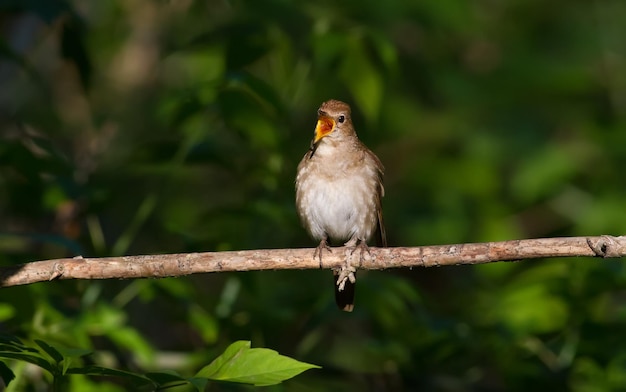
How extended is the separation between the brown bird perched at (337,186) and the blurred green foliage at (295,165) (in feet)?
0.65

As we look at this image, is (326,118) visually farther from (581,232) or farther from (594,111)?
(594,111)

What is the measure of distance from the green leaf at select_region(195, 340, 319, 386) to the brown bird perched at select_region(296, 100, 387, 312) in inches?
121

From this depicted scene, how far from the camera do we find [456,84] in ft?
39.2

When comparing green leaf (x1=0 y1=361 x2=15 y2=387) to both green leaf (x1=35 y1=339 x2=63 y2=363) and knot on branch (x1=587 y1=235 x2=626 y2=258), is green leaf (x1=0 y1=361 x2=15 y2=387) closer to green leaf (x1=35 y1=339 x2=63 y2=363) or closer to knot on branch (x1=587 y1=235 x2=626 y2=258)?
green leaf (x1=35 y1=339 x2=63 y2=363)

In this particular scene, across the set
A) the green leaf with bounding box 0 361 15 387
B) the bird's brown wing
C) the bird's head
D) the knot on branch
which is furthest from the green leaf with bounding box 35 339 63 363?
the bird's brown wing

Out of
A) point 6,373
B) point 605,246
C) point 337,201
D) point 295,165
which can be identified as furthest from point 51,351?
point 295,165

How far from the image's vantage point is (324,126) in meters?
7.48

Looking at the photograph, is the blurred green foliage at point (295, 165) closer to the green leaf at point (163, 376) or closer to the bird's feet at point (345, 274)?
the bird's feet at point (345, 274)

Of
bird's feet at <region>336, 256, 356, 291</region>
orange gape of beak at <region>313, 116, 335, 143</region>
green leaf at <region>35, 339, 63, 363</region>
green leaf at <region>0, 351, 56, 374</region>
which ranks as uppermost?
orange gape of beak at <region>313, 116, 335, 143</region>

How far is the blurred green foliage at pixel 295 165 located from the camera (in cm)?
680

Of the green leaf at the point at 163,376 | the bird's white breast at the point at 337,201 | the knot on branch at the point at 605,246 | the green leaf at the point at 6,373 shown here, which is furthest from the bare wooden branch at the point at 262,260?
the bird's white breast at the point at 337,201

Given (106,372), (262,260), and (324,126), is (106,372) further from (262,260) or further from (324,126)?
(324,126)

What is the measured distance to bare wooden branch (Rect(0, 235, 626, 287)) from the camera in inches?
191

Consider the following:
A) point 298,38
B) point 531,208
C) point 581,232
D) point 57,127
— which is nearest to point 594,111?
point 531,208
